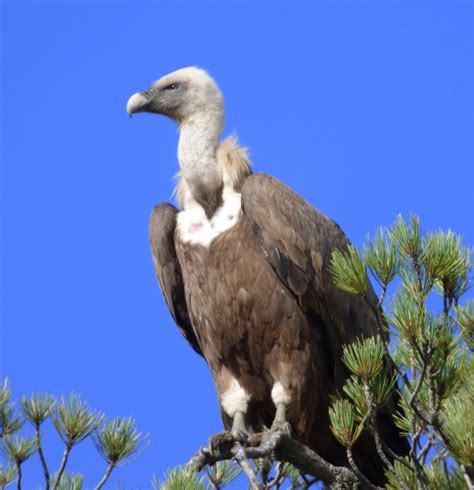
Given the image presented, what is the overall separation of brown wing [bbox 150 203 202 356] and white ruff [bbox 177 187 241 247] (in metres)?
0.09

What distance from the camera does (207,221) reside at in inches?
291

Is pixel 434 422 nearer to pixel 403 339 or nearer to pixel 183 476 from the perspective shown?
pixel 403 339

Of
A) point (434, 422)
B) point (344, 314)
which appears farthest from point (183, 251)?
point (434, 422)

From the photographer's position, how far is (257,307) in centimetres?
713

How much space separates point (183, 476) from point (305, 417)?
7.65ft

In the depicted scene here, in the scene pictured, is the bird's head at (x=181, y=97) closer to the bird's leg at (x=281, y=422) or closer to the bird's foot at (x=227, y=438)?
the bird's leg at (x=281, y=422)

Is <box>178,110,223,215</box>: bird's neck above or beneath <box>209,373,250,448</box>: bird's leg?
above

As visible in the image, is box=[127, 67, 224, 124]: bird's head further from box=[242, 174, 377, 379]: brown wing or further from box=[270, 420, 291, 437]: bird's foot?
box=[270, 420, 291, 437]: bird's foot

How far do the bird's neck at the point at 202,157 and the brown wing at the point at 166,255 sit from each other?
17cm

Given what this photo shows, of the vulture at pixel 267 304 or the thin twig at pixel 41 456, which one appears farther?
the vulture at pixel 267 304

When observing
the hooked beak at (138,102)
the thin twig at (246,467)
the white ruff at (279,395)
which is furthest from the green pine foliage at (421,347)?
the hooked beak at (138,102)

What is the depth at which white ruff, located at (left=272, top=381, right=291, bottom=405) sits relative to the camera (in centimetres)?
716

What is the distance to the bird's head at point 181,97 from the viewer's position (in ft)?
26.7

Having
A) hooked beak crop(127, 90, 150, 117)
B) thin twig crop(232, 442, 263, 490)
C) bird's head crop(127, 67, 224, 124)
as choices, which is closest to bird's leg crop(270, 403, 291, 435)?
thin twig crop(232, 442, 263, 490)
